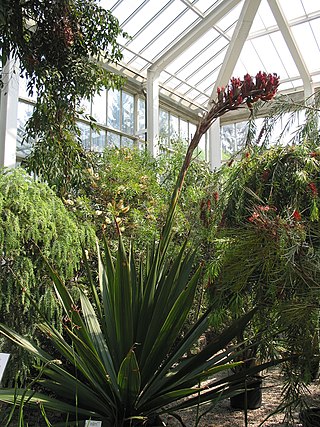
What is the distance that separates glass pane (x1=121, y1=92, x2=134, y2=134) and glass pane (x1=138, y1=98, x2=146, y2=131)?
18cm

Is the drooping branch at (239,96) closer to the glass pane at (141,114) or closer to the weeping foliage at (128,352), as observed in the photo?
the weeping foliage at (128,352)

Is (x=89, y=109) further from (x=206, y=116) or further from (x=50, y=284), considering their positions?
(x=206, y=116)

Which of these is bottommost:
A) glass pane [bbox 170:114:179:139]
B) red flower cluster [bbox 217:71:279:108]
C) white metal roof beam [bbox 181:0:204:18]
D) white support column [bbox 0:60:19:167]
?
red flower cluster [bbox 217:71:279:108]

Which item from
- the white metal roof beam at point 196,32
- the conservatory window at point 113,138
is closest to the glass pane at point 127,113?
the conservatory window at point 113,138

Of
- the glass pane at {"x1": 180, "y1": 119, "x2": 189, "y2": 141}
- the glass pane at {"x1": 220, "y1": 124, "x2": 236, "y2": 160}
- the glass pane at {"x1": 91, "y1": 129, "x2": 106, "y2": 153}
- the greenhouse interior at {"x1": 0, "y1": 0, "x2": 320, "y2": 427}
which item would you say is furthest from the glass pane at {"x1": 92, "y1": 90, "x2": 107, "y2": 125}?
the glass pane at {"x1": 220, "y1": 124, "x2": 236, "y2": 160}

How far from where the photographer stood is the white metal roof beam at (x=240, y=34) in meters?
8.57

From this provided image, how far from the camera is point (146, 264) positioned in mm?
2451

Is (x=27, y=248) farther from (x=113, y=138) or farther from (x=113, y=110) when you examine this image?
(x=113, y=110)

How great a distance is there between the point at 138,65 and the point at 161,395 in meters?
9.56

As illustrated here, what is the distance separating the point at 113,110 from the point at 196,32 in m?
2.49

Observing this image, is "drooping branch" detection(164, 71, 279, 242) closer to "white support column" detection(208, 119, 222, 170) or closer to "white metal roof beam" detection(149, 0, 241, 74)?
"white metal roof beam" detection(149, 0, 241, 74)

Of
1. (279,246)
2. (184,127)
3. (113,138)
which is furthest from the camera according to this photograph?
(184,127)

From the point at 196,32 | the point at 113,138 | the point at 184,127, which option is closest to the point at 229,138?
the point at 184,127

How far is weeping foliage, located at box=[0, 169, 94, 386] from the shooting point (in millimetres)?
2824
